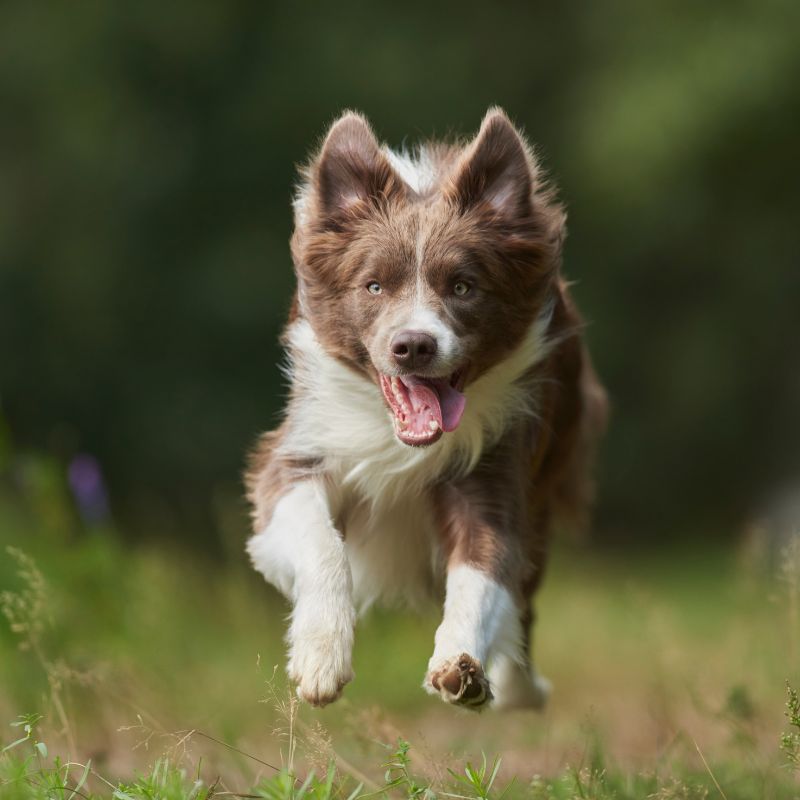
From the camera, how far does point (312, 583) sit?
16.8 feet

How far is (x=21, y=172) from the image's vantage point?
1770cm

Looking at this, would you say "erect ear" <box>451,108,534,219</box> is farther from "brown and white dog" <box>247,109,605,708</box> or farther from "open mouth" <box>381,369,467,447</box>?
"open mouth" <box>381,369,467,447</box>

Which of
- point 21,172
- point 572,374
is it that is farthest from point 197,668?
point 21,172

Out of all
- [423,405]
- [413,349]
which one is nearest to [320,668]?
[423,405]

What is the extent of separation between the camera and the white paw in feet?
16.0

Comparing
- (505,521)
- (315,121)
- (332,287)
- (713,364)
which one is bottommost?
(713,364)

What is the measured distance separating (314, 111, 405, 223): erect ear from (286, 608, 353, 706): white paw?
159cm

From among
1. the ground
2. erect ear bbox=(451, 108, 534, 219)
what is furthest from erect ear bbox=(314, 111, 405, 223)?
the ground

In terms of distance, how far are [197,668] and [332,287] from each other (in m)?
3.72

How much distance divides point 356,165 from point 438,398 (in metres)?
0.95

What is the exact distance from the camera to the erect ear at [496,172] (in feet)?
17.9

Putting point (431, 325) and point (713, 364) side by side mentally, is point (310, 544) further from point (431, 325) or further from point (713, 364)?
point (713, 364)

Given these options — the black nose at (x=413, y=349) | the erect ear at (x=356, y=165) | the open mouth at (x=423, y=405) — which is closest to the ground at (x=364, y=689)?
the open mouth at (x=423, y=405)

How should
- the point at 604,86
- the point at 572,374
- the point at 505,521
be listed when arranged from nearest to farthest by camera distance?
the point at 505,521
the point at 572,374
the point at 604,86
